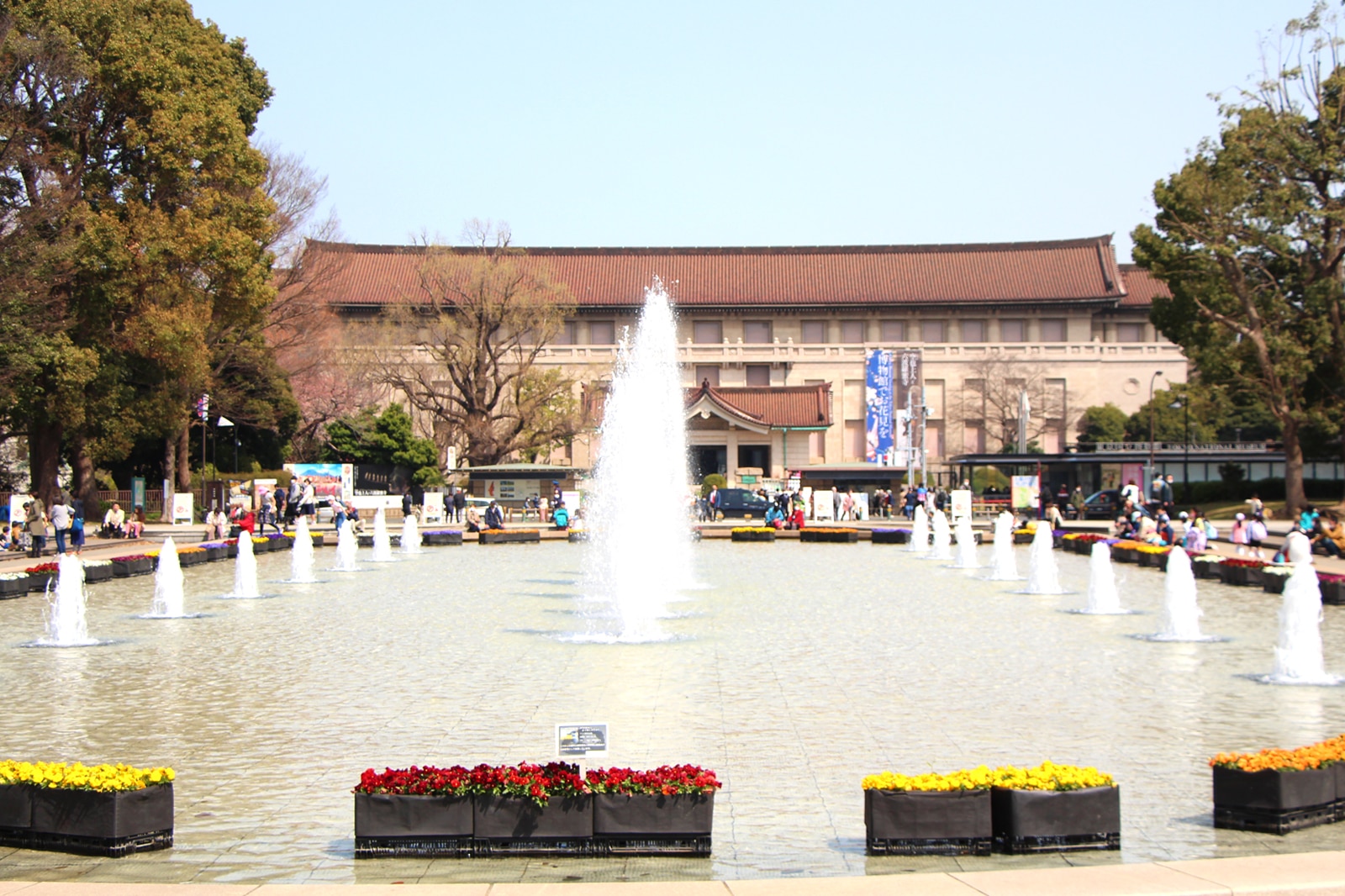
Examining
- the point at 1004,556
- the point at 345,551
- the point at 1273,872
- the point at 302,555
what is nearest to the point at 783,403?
the point at 345,551

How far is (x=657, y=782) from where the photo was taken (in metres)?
7.96

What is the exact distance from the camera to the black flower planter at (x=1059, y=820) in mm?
7914

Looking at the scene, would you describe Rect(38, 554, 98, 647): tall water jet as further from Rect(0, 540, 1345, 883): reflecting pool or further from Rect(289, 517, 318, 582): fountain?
Rect(289, 517, 318, 582): fountain


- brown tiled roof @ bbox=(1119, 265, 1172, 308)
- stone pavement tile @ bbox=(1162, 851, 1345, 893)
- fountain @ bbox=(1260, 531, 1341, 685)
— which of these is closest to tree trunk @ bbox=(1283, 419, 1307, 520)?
fountain @ bbox=(1260, 531, 1341, 685)

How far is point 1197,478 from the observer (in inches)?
2422

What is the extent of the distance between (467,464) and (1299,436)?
121ft

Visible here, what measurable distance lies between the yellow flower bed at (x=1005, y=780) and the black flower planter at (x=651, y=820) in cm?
100

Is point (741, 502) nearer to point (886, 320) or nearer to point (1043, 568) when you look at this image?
point (1043, 568)

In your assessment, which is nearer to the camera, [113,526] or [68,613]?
[68,613]

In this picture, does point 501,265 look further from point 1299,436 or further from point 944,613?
point 944,613

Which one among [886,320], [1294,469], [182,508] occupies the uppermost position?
[886,320]

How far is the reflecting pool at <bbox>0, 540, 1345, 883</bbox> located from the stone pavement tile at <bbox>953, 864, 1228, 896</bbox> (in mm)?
445

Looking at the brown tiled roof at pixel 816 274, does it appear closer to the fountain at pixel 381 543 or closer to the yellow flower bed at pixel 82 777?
the fountain at pixel 381 543

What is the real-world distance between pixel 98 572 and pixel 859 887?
2392cm
